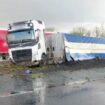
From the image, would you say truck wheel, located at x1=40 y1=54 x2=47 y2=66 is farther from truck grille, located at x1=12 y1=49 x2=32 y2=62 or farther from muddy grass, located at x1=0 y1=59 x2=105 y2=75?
truck grille, located at x1=12 y1=49 x2=32 y2=62

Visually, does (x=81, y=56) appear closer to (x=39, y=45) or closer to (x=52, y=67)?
(x=52, y=67)

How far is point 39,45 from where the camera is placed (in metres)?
32.2

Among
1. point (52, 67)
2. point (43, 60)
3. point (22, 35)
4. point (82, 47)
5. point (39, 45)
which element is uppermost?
point (22, 35)

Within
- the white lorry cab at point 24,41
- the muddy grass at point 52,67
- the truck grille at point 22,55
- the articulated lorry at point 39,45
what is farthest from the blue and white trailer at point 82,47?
the truck grille at point 22,55

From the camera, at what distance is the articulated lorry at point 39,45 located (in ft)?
103

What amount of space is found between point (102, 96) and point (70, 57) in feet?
74.9

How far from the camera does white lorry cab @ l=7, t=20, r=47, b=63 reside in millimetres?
31344

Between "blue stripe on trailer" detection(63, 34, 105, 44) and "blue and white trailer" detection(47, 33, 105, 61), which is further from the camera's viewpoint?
"blue stripe on trailer" detection(63, 34, 105, 44)

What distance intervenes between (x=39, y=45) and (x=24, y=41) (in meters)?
1.33

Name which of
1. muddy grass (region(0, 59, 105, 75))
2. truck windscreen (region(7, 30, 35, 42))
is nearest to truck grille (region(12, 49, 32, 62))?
muddy grass (region(0, 59, 105, 75))

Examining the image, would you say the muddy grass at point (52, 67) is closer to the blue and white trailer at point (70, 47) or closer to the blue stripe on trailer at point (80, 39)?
the blue and white trailer at point (70, 47)

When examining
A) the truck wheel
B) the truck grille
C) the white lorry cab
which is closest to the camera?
the white lorry cab

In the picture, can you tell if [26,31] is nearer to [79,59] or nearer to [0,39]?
[79,59]

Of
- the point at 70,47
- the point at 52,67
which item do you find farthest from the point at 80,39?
the point at 52,67
